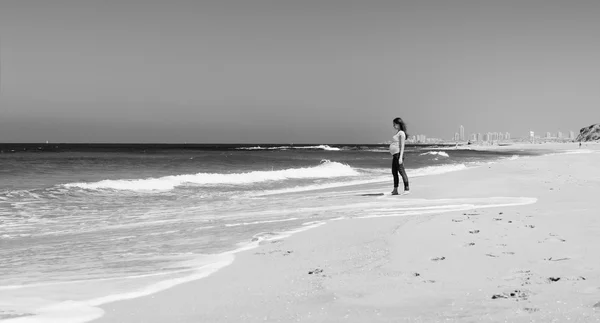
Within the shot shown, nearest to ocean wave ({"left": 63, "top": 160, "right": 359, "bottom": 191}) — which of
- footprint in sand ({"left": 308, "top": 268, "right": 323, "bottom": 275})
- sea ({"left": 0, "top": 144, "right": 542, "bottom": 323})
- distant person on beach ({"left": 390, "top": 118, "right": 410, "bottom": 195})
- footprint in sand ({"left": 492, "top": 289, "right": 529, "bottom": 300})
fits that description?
sea ({"left": 0, "top": 144, "right": 542, "bottom": 323})

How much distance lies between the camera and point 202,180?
22.6m

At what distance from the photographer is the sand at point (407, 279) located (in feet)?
11.4

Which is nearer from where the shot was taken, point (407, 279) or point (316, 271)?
point (407, 279)

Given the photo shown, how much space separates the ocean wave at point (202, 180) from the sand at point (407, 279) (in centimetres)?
1315

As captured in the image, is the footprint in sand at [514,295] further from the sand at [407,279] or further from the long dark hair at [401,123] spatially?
the long dark hair at [401,123]

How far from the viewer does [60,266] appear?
5.78m

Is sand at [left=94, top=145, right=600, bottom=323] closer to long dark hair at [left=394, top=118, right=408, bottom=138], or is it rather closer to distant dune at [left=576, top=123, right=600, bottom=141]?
long dark hair at [left=394, top=118, right=408, bottom=138]

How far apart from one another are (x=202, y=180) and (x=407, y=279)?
754 inches

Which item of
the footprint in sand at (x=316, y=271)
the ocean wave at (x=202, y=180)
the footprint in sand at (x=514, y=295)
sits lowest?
the ocean wave at (x=202, y=180)

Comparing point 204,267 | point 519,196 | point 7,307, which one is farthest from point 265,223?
point 519,196

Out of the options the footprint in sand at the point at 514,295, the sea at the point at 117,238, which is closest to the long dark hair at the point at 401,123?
the sea at the point at 117,238

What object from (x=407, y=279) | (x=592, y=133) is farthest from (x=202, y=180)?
(x=592, y=133)

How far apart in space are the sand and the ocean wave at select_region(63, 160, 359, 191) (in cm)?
1315

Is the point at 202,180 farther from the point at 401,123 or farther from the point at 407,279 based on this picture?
the point at 407,279
